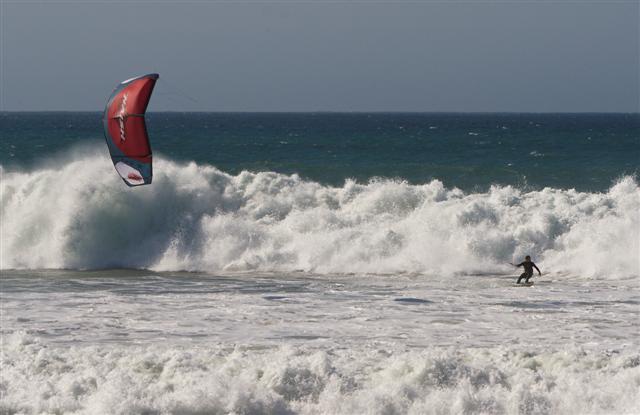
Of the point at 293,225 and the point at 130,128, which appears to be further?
the point at 293,225

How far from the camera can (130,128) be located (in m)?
13.6

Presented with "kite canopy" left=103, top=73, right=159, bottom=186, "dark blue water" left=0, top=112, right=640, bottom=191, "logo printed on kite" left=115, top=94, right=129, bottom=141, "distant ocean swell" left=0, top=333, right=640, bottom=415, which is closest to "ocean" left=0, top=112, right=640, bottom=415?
"distant ocean swell" left=0, top=333, right=640, bottom=415

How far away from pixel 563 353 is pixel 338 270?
8182mm

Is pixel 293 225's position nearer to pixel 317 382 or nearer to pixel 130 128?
pixel 130 128

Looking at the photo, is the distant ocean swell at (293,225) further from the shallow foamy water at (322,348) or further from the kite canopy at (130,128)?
the kite canopy at (130,128)

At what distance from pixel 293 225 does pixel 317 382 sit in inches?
435

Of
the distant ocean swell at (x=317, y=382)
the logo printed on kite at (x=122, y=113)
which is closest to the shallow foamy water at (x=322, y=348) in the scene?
the distant ocean swell at (x=317, y=382)

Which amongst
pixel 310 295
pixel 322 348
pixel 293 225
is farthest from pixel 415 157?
pixel 322 348

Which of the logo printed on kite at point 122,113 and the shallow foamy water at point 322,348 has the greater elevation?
the logo printed on kite at point 122,113

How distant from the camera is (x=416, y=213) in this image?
21.7 metres

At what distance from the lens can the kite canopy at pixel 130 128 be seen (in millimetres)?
13484

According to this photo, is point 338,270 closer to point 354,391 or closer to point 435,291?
point 435,291

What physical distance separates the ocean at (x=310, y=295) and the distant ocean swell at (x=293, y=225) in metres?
0.05

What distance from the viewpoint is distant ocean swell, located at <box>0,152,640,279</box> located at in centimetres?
1925
